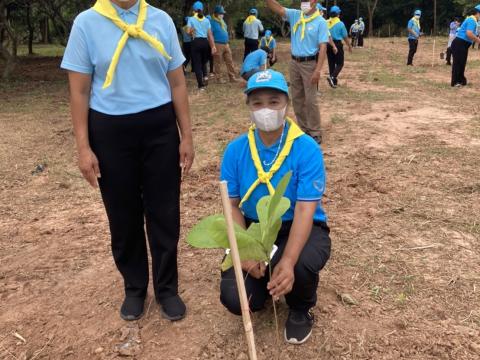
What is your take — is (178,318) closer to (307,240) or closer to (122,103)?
(307,240)

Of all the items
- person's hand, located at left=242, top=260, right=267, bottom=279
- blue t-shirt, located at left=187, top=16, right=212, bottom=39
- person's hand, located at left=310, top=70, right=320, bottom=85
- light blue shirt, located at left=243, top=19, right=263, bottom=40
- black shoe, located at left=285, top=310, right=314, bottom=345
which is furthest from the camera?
light blue shirt, located at left=243, top=19, right=263, bottom=40

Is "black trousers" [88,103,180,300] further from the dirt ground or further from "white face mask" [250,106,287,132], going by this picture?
"white face mask" [250,106,287,132]

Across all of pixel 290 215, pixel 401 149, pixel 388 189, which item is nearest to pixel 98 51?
pixel 290 215

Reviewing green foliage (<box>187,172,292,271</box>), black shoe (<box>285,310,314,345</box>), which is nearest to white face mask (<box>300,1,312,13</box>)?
black shoe (<box>285,310,314,345</box>)

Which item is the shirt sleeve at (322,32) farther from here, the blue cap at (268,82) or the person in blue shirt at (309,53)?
the blue cap at (268,82)

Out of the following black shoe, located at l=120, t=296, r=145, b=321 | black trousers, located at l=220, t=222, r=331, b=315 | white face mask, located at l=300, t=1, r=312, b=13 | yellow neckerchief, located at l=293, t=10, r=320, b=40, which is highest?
white face mask, located at l=300, t=1, r=312, b=13

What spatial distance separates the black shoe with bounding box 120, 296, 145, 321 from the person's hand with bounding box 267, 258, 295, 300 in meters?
0.93

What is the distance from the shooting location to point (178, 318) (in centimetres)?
251

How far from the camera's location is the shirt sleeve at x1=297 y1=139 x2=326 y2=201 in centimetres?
216

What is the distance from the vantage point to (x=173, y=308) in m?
2.53

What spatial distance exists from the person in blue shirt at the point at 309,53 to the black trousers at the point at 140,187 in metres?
3.55

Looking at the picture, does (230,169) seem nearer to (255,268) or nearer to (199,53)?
(255,268)

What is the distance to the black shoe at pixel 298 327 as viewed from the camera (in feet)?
7.55

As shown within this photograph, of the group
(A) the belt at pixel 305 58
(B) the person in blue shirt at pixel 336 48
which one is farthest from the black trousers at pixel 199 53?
(A) the belt at pixel 305 58
